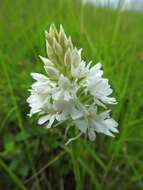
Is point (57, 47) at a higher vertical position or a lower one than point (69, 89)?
higher

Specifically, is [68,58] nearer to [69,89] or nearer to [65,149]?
[69,89]

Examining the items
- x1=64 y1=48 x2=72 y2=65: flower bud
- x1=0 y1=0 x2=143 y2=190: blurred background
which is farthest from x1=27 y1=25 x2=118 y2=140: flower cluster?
x1=0 y1=0 x2=143 y2=190: blurred background

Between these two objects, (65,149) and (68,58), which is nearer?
(68,58)

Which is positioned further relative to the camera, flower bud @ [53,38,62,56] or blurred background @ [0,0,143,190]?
blurred background @ [0,0,143,190]

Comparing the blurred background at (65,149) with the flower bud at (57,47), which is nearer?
the flower bud at (57,47)

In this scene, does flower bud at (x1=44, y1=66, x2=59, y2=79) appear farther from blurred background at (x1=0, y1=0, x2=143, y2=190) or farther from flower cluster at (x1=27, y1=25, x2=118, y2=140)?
blurred background at (x1=0, y1=0, x2=143, y2=190)

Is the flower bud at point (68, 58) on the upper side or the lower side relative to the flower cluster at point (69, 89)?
upper

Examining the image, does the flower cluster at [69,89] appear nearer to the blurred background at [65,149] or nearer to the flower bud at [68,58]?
the flower bud at [68,58]

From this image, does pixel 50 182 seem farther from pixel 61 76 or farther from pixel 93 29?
pixel 93 29

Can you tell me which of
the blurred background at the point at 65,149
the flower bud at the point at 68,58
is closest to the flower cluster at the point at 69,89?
the flower bud at the point at 68,58

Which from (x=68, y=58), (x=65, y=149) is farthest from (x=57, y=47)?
(x=65, y=149)
